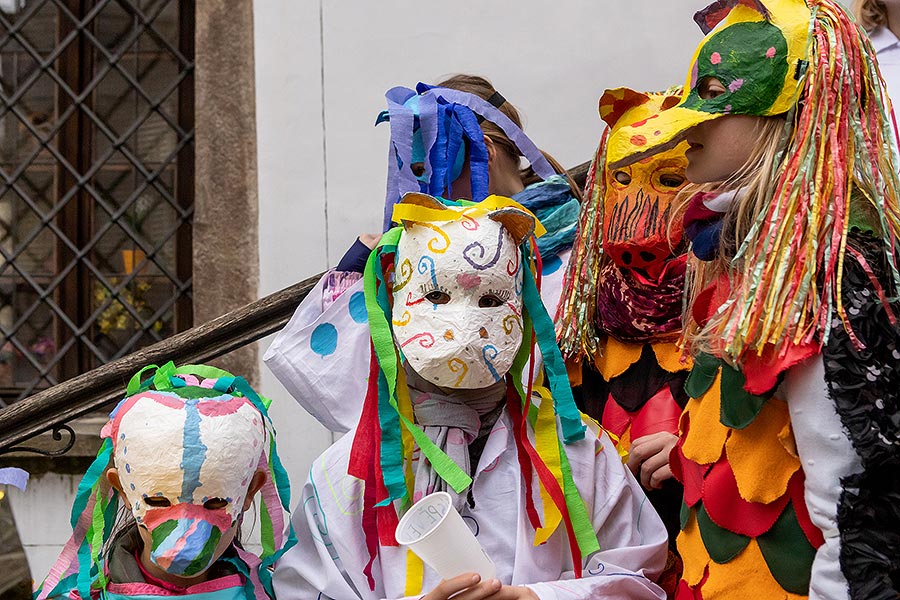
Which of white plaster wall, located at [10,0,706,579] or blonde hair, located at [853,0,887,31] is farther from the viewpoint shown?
white plaster wall, located at [10,0,706,579]

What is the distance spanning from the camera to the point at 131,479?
2441 mm

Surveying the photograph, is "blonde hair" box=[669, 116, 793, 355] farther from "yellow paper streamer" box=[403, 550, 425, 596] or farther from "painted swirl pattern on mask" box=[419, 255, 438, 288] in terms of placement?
"yellow paper streamer" box=[403, 550, 425, 596]

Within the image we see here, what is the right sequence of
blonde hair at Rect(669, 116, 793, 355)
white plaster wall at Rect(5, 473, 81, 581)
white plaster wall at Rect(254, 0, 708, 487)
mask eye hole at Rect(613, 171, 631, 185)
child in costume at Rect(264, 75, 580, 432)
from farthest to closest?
white plaster wall at Rect(5, 473, 81, 581) → white plaster wall at Rect(254, 0, 708, 487) → child in costume at Rect(264, 75, 580, 432) → mask eye hole at Rect(613, 171, 631, 185) → blonde hair at Rect(669, 116, 793, 355)

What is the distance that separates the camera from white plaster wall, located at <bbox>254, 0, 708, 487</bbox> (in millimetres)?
4426

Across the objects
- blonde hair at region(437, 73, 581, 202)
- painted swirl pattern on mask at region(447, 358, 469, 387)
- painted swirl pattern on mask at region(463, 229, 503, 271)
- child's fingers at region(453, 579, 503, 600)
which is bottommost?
child's fingers at region(453, 579, 503, 600)

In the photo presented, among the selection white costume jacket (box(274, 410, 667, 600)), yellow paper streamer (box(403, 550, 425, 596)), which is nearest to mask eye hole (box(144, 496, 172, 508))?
white costume jacket (box(274, 410, 667, 600))

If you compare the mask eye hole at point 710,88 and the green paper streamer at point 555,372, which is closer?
the mask eye hole at point 710,88

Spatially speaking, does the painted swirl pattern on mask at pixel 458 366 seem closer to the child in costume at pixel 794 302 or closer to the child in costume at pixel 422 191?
the child in costume at pixel 794 302

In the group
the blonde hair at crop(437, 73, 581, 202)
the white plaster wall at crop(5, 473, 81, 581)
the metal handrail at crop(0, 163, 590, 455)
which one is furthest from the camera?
the white plaster wall at crop(5, 473, 81, 581)

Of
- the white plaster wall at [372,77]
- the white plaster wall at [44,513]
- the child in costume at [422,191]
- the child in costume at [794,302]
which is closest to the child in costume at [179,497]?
the child in costume at [422,191]

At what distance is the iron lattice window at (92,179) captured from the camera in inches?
196

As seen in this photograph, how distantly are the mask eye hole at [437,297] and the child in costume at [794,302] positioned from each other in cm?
49

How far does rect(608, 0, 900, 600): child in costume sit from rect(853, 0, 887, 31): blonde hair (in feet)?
4.19

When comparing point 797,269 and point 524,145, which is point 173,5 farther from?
point 797,269
